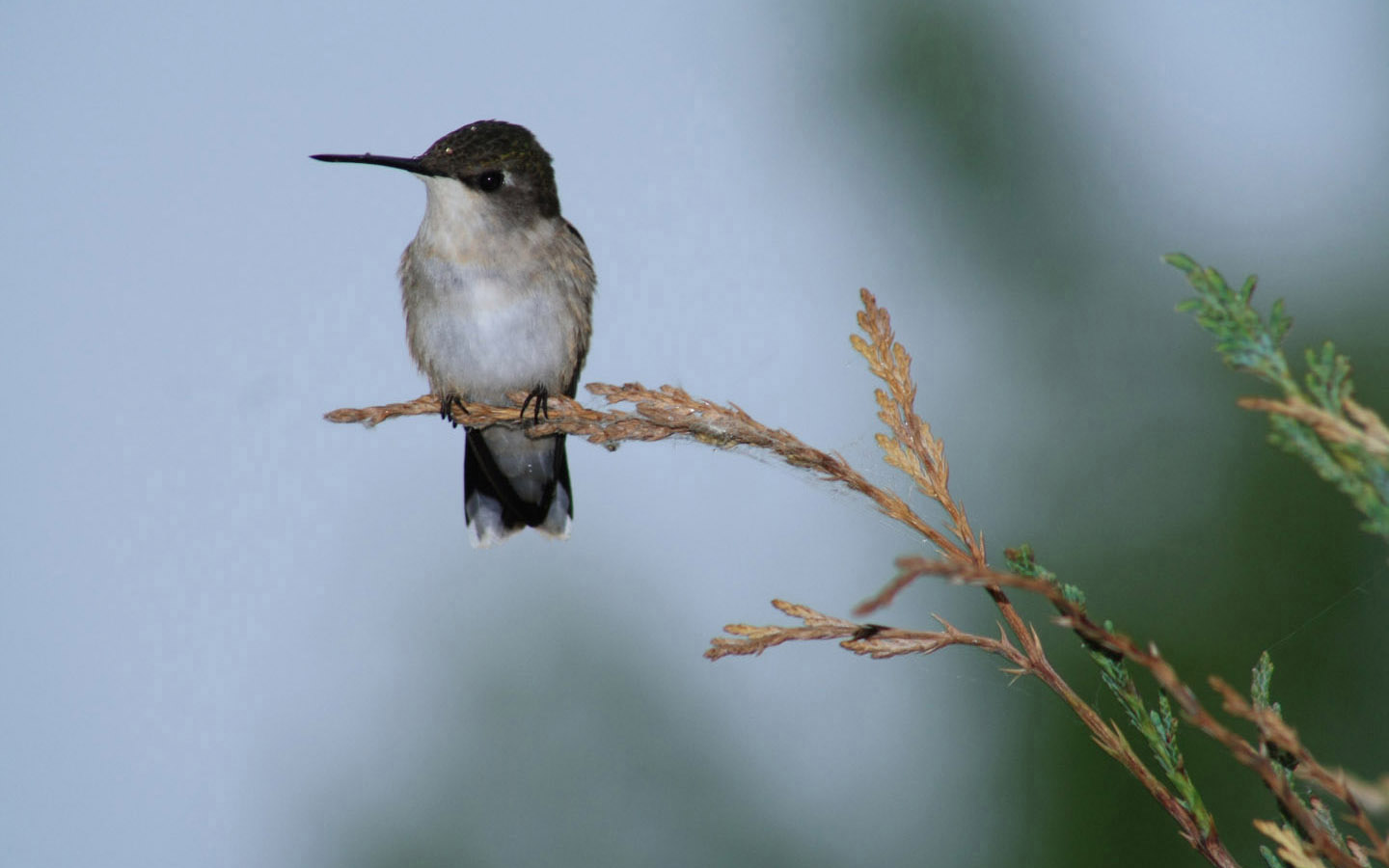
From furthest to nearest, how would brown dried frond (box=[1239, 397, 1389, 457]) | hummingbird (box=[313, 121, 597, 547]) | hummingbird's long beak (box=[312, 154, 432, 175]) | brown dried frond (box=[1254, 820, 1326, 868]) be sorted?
hummingbird (box=[313, 121, 597, 547]) < hummingbird's long beak (box=[312, 154, 432, 175]) < brown dried frond (box=[1254, 820, 1326, 868]) < brown dried frond (box=[1239, 397, 1389, 457])

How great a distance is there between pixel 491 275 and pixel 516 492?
0.99 meters

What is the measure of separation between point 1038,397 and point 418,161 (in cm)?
696

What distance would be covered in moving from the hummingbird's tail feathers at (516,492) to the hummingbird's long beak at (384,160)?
114 centimetres

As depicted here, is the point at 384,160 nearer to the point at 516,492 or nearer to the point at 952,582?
the point at 516,492

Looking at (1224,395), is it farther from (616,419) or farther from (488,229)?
(616,419)

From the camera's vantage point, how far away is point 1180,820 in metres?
1.54

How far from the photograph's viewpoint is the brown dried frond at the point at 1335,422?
1.17 m

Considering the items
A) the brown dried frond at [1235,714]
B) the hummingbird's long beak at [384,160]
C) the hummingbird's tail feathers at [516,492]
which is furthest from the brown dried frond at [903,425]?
the hummingbird's tail feathers at [516,492]

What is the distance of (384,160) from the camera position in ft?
12.8

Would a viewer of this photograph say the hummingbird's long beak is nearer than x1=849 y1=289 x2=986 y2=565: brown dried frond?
No

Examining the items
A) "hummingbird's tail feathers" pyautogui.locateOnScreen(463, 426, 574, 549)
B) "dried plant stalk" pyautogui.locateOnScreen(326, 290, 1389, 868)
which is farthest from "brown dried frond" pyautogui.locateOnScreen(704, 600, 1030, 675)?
"hummingbird's tail feathers" pyautogui.locateOnScreen(463, 426, 574, 549)

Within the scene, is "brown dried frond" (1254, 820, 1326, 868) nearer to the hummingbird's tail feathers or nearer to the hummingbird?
the hummingbird

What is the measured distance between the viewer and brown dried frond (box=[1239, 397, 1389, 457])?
46.1 inches

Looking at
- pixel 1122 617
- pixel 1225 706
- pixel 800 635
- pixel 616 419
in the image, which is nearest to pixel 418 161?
pixel 616 419
